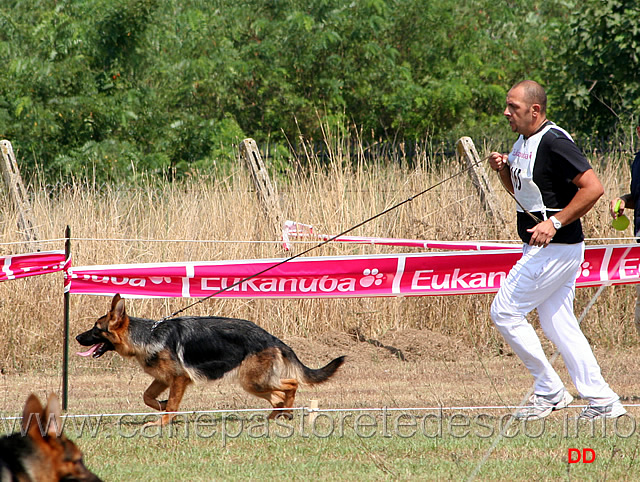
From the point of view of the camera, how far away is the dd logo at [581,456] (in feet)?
15.1

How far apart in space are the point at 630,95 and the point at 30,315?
10.6m

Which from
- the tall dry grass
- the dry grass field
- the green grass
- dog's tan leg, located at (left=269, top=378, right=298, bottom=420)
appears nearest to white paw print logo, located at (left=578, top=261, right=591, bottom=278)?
the dry grass field

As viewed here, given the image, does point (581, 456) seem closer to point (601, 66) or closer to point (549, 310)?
point (549, 310)

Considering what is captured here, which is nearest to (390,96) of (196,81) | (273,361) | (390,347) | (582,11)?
(196,81)

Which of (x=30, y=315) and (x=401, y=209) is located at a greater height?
(x=401, y=209)

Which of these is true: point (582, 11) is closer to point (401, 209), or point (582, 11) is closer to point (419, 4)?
point (401, 209)

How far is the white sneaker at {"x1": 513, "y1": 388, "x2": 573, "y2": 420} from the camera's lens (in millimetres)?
5656

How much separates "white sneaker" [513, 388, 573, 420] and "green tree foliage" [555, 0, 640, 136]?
28.6 feet

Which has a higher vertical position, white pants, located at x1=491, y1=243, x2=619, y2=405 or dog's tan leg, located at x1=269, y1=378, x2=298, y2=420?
white pants, located at x1=491, y1=243, x2=619, y2=405

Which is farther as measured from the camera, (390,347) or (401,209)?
(401,209)

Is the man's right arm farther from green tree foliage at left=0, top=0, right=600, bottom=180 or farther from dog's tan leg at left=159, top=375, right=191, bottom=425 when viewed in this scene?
green tree foliage at left=0, top=0, right=600, bottom=180

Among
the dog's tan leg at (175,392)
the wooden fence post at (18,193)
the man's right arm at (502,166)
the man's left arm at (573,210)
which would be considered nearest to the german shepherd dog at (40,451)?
the dog's tan leg at (175,392)

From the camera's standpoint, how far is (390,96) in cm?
2017

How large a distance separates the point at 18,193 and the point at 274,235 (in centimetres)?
314
